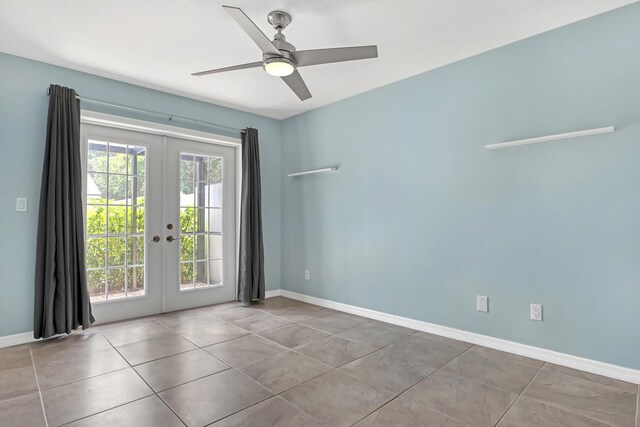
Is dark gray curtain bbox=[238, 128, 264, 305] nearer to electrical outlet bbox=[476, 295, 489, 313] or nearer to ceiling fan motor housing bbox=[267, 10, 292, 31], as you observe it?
ceiling fan motor housing bbox=[267, 10, 292, 31]

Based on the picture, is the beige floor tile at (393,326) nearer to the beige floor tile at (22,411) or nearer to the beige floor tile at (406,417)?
the beige floor tile at (406,417)

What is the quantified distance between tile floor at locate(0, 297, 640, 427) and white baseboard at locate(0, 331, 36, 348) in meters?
0.12

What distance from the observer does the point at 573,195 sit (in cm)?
253

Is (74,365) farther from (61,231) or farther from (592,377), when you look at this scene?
(592,377)

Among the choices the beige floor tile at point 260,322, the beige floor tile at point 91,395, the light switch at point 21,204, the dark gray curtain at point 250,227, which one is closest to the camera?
the beige floor tile at point 91,395

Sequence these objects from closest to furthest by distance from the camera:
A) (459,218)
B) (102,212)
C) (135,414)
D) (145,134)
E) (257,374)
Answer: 1. (135,414)
2. (257,374)
3. (459,218)
4. (102,212)
5. (145,134)

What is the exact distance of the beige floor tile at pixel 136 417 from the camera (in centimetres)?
180

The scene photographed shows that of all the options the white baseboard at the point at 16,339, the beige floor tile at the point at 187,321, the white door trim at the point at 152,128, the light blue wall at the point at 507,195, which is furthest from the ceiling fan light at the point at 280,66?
the white baseboard at the point at 16,339

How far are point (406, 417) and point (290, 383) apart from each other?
2.54ft

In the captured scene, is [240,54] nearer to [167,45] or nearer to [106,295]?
[167,45]

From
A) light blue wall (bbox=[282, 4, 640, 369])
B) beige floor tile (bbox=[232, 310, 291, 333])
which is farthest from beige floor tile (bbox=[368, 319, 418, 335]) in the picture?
beige floor tile (bbox=[232, 310, 291, 333])

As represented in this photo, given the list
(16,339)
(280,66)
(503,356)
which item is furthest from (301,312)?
(280,66)

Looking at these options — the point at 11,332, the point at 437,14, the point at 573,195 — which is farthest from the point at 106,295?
the point at 573,195

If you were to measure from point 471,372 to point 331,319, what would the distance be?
64.1 inches
